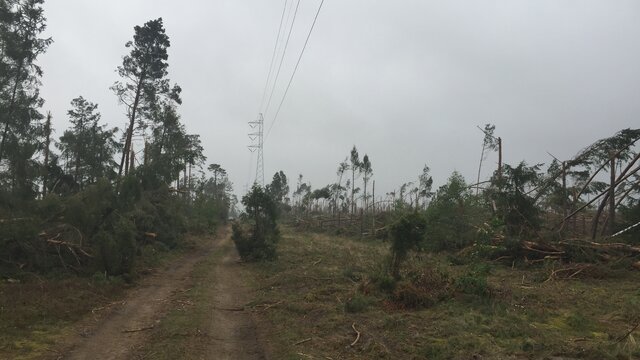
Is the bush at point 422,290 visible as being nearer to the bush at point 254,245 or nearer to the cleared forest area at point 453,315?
the cleared forest area at point 453,315

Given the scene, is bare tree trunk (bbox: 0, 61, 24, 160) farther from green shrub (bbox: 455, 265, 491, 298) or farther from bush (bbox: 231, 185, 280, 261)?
green shrub (bbox: 455, 265, 491, 298)

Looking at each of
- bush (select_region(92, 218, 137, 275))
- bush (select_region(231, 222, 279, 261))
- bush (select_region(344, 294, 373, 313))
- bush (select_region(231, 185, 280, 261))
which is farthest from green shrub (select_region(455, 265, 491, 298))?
bush (select_region(231, 185, 280, 261))

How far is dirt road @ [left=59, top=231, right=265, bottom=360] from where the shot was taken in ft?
26.6

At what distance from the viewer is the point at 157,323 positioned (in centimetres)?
1006

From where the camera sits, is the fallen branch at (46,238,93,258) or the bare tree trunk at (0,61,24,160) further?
the bare tree trunk at (0,61,24,160)

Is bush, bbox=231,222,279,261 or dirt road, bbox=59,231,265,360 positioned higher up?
bush, bbox=231,222,279,261

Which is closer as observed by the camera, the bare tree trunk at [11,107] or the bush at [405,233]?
the bush at [405,233]

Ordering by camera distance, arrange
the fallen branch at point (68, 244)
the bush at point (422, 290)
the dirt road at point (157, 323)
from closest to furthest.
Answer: the dirt road at point (157, 323) < the bush at point (422, 290) < the fallen branch at point (68, 244)

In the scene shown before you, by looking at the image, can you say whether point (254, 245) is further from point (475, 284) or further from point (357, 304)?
point (475, 284)

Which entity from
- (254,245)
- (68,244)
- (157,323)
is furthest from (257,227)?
(157,323)

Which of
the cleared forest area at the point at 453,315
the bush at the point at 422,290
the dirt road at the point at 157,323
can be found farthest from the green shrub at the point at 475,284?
the dirt road at the point at 157,323

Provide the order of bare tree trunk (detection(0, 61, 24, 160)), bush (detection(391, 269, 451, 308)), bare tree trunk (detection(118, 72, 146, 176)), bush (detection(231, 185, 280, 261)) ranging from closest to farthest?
bush (detection(391, 269, 451, 308)) → bare tree trunk (detection(0, 61, 24, 160)) → bush (detection(231, 185, 280, 261)) → bare tree trunk (detection(118, 72, 146, 176))

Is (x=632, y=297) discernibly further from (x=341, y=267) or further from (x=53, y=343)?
(x=53, y=343)

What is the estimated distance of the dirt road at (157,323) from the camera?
809 cm
